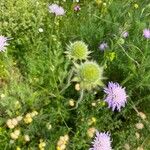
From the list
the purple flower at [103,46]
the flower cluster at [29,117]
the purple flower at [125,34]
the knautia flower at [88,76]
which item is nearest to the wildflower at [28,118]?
the flower cluster at [29,117]

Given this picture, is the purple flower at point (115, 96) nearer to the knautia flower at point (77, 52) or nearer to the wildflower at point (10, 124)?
the knautia flower at point (77, 52)

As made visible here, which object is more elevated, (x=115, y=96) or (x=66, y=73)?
(x=66, y=73)

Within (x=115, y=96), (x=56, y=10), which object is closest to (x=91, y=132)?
(x=115, y=96)

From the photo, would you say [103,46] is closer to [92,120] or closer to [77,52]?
[77,52]

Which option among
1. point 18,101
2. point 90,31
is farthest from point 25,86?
point 90,31

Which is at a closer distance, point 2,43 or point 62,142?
point 62,142

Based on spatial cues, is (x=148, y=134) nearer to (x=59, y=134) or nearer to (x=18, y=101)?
(x=59, y=134)

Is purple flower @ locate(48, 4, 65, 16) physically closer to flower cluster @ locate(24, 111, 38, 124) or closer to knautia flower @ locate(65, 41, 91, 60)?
knautia flower @ locate(65, 41, 91, 60)
